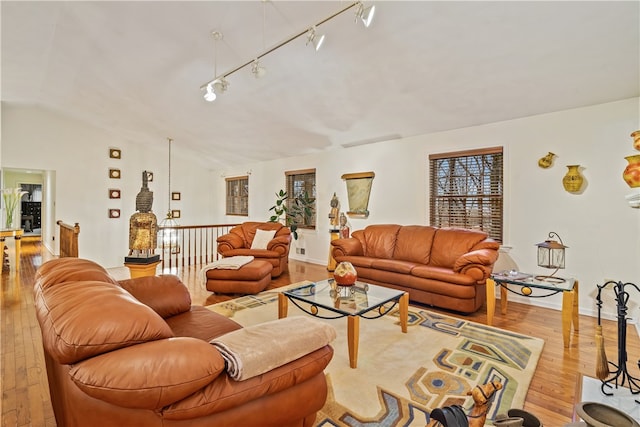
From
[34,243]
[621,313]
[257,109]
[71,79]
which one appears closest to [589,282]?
[621,313]

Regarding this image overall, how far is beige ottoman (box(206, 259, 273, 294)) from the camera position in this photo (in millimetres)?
A: 4074

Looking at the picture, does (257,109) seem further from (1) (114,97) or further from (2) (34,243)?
(2) (34,243)

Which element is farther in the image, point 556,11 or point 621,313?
point 556,11

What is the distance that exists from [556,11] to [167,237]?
6275mm

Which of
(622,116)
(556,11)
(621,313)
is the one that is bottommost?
(621,313)

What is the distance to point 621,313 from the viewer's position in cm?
163

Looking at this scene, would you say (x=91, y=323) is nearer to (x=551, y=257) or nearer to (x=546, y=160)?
(x=551, y=257)

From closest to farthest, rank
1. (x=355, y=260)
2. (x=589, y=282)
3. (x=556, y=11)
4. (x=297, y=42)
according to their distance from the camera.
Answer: (x=556, y=11), (x=297, y=42), (x=589, y=282), (x=355, y=260)

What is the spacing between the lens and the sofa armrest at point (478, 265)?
10.9 feet

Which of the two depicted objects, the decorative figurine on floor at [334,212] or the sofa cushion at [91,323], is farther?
the decorative figurine on floor at [334,212]

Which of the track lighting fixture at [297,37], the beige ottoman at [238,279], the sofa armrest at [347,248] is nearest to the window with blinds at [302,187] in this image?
the sofa armrest at [347,248]

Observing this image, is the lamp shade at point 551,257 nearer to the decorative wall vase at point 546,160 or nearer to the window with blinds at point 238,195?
the decorative wall vase at point 546,160

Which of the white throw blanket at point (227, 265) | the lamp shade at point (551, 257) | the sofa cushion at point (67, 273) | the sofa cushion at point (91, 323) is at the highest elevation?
the sofa cushion at point (67, 273)

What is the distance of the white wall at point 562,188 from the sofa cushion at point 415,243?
1.18ft
